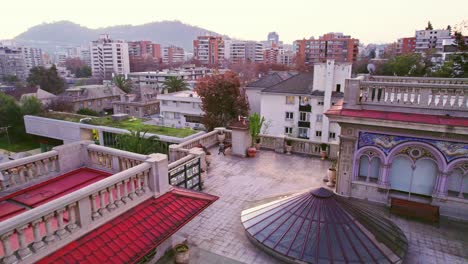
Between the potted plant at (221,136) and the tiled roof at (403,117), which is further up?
the tiled roof at (403,117)

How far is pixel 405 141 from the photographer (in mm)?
11086

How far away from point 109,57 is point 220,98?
369 feet

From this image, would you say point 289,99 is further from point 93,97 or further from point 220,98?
point 93,97

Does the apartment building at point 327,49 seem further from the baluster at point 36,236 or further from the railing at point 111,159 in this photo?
the baluster at point 36,236

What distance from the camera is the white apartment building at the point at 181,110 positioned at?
1969 inches

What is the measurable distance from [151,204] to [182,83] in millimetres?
57850

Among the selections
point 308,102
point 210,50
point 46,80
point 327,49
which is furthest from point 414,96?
point 210,50

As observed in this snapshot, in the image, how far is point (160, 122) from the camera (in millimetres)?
52406

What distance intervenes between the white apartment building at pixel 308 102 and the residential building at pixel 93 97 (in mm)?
38995

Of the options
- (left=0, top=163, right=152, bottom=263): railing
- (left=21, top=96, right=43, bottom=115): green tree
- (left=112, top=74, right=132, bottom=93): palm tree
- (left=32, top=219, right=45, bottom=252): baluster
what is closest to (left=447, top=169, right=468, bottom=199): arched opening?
(left=0, top=163, right=152, bottom=263): railing

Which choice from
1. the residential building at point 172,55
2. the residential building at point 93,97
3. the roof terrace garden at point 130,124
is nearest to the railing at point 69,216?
the roof terrace garden at point 130,124

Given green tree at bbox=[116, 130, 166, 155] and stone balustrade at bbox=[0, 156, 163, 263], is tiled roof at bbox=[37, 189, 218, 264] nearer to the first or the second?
stone balustrade at bbox=[0, 156, 163, 263]

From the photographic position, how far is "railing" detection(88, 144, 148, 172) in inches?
338

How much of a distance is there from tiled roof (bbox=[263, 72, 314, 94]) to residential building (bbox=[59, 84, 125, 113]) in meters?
39.7
